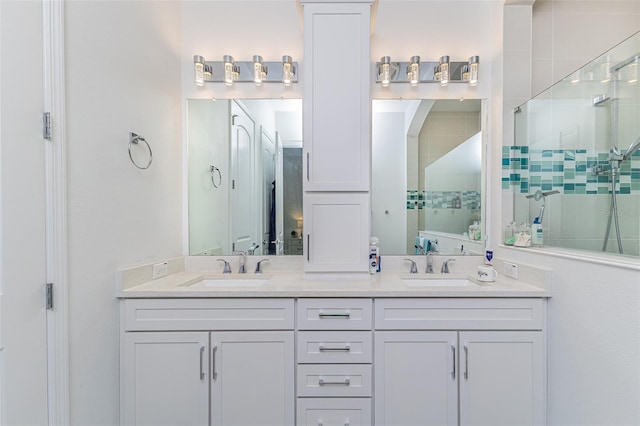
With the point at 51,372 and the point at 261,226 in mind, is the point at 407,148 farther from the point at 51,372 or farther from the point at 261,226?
the point at 51,372

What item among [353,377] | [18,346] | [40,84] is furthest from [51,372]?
[353,377]

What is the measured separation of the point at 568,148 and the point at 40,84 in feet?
8.83

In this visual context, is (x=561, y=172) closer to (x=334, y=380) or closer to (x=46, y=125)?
(x=334, y=380)

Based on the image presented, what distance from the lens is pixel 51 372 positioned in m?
1.08

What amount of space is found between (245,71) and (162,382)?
1.96 metres

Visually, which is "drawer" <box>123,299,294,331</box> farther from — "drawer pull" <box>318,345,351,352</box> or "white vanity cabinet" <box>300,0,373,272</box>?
"white vanity cabinet" <box>300,0,373,272</box>

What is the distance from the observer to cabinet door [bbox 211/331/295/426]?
1.38 metres

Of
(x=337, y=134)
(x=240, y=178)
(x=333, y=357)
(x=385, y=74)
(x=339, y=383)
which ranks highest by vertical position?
(x=385, y=74)

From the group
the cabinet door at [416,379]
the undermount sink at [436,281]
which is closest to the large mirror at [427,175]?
the undermount sink at [436,281]

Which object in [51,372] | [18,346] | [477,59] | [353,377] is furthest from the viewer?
[477,59]

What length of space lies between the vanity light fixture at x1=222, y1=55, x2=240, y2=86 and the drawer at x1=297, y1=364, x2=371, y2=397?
6.05 feet

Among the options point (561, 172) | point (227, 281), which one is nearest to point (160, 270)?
point (227, 281)

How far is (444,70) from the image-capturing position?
6.10 ft

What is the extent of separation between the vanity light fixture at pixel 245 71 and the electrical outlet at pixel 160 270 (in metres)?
1.25
